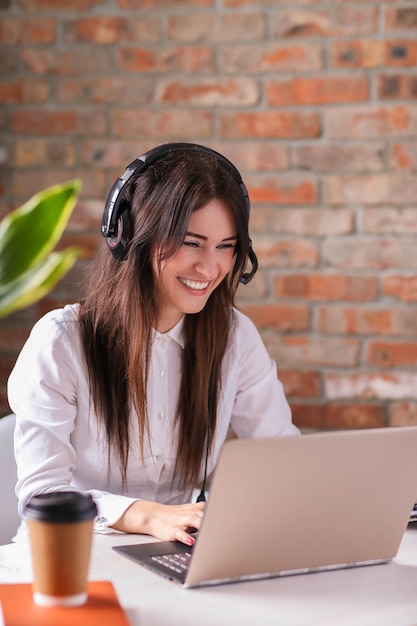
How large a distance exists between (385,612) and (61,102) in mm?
1698

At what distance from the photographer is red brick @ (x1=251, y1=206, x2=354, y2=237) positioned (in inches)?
89.0

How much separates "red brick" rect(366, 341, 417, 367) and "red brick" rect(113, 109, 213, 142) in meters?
0.70

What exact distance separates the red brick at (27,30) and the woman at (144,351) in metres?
0.85

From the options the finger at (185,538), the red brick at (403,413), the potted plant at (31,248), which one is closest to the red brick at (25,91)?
the red brick at (403,413)

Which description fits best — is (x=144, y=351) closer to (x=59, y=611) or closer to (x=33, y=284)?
(x=59, y=611)

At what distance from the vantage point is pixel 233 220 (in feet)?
5.52

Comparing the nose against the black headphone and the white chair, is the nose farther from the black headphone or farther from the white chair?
the white chair

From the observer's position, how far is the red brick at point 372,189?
2236 millimetres

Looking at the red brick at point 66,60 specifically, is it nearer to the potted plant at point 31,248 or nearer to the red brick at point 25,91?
the red brick at point 25,91

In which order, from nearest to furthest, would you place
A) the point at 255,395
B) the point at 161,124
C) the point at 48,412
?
the point at 48,412 < the point at 255,395 < the point at 161,124

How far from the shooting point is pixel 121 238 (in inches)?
64.3

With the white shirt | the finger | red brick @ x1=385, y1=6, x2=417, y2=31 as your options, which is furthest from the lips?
red brick @ x1=385, y1=6, x2=417, y2=31

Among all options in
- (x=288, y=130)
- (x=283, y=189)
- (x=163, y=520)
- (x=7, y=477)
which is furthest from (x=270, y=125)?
(x=163, y=520)

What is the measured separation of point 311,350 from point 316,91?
660mm
